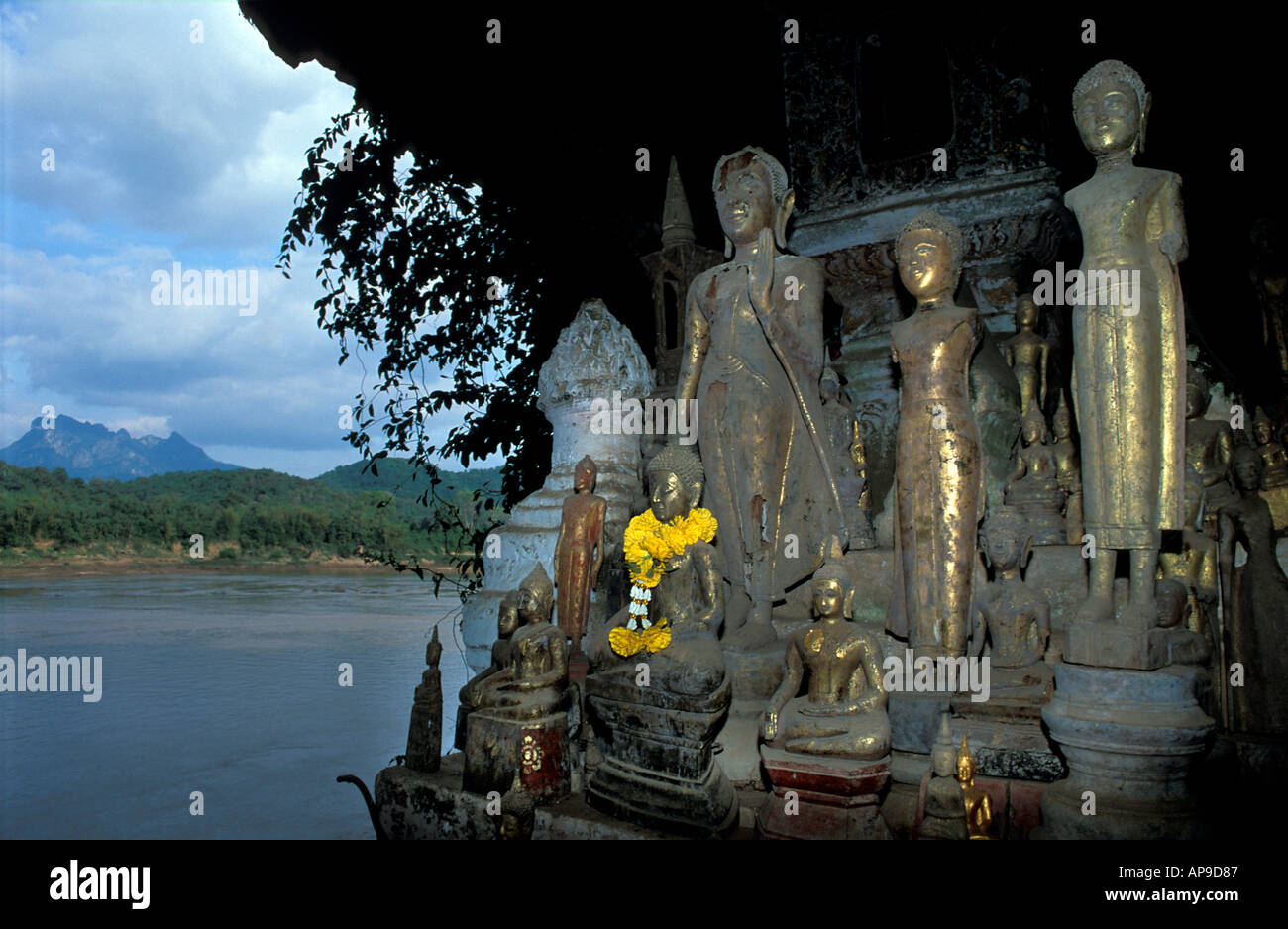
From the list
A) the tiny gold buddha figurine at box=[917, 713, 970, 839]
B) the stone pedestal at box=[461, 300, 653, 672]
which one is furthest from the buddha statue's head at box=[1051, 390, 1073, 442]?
the stone pedestal at box=[461, 300, 653, 672]

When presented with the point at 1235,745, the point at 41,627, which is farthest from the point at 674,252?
the point at 41,627

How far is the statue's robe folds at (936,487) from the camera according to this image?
3555 millimetres

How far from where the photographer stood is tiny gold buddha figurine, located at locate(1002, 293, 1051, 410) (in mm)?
4695

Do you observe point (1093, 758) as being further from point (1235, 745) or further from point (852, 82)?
point (852, 82)

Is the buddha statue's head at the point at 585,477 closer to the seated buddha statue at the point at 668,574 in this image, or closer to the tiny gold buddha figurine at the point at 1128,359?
the seated buddha statue at the point at 668,574

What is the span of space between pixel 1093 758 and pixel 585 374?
429cm

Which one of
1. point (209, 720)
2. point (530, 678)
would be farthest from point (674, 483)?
point (209, 720)

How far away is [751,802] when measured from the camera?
133 inches

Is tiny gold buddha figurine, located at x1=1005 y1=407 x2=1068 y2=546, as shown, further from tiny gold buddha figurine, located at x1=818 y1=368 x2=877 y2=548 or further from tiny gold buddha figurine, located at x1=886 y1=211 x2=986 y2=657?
tiny gold buddha figurine, located at x1=818 y1=368 x2=877 y2=548

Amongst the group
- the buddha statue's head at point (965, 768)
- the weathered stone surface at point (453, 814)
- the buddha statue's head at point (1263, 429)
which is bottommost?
the weathered stone surface at point (453, 814)

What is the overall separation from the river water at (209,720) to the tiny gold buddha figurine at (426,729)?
147cm

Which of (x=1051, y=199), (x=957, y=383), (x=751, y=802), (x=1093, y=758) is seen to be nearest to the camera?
(x=1093, y=758)

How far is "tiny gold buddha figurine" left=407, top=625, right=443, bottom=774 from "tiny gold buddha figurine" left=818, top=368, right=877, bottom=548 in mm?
2326

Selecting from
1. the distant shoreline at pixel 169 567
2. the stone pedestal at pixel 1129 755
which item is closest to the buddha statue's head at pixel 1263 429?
the stone pedestal at pixel 1129 755
